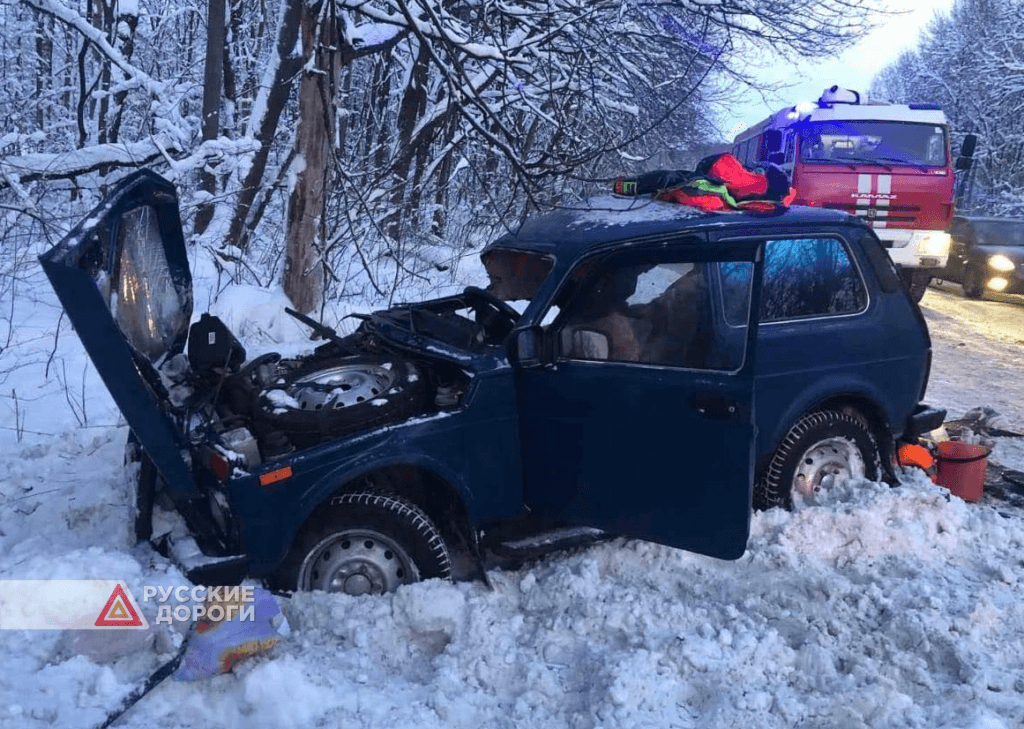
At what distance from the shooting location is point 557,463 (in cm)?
386

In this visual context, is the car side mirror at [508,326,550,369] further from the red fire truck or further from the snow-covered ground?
the red fire truck

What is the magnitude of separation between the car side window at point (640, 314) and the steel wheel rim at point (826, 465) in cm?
135

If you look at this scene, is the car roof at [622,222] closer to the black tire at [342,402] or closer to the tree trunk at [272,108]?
the black tire at [342,402]

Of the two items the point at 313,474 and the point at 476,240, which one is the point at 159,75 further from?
the point at 313,474

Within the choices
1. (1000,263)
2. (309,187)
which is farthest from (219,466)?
(1000,263)

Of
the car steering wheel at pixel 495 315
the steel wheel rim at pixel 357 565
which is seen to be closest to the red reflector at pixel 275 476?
the steel wheel rim at pixel 357 565

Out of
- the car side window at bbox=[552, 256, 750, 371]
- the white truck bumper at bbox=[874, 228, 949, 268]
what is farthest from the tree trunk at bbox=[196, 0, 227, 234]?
the white truck bumper at bbox=[874, 228, 949, 268]

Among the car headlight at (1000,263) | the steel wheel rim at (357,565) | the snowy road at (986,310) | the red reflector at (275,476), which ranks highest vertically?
the car headlight at (1000,263)

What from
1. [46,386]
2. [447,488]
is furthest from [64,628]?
[46,386]

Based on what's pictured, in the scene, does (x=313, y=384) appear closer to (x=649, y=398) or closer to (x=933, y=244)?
(x=649, y=398)

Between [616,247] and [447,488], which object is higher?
[616,247]

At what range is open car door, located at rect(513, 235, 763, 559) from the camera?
11.4ft

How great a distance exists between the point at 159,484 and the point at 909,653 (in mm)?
3288

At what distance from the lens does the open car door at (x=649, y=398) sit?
11.4 feet
